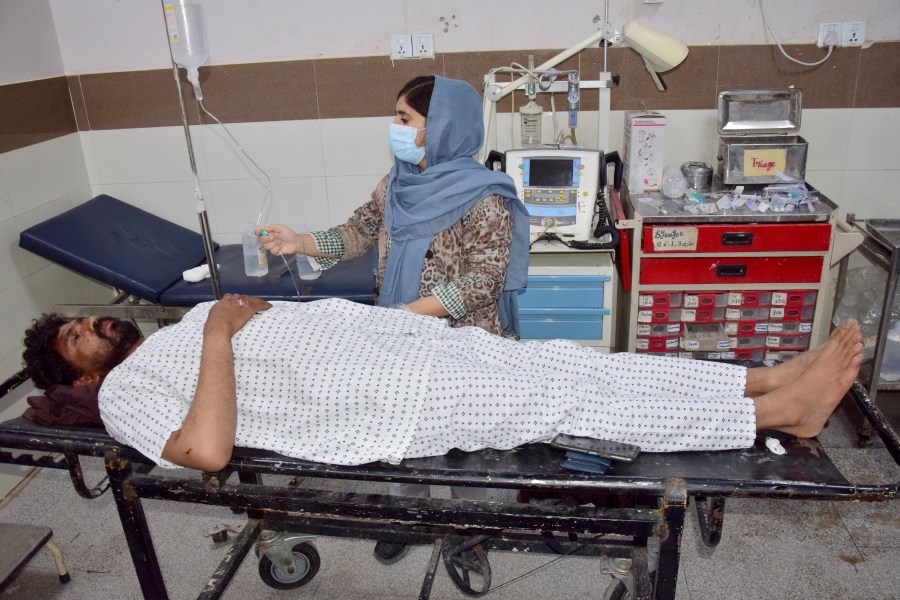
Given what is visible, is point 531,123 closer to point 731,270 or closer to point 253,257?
point 731,270

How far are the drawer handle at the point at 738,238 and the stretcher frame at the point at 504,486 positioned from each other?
1.04m

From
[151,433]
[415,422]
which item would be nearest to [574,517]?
[415,422]

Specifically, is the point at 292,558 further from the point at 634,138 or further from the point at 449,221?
the point at 634,138

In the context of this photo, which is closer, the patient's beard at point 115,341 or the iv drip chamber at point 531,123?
the patient's beard at point 115,341

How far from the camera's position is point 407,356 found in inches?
68.7

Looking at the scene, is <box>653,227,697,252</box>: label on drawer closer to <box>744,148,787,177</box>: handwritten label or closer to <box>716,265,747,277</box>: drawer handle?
<box>716,265,747,277</box>: drawer handle

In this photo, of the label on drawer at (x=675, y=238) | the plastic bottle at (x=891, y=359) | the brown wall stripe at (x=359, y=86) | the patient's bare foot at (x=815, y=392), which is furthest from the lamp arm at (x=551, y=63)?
the plastic bottle at (x=891, y=359)

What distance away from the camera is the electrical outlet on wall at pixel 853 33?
9.70 feet

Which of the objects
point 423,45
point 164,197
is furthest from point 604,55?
point 164,197

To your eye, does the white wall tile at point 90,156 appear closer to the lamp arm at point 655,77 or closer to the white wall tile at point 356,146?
the white wall tile at point 356,146

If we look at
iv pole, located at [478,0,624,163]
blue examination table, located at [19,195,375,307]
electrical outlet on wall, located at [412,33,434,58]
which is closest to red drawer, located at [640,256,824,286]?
iv pole, located at [478,0,624,163]

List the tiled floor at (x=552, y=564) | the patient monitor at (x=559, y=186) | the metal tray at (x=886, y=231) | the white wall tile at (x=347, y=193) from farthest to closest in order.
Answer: the white wall tile at (x=347, y=193)
the patient monitor at (x=559, y=186)
the metal tray at (x=886, y=231)
the tiled floor at (x=552, y=564)

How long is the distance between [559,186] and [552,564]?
1.50 m

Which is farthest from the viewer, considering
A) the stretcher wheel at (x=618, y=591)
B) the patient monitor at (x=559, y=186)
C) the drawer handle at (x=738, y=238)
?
the patient monitor at (x=559, y=186)
